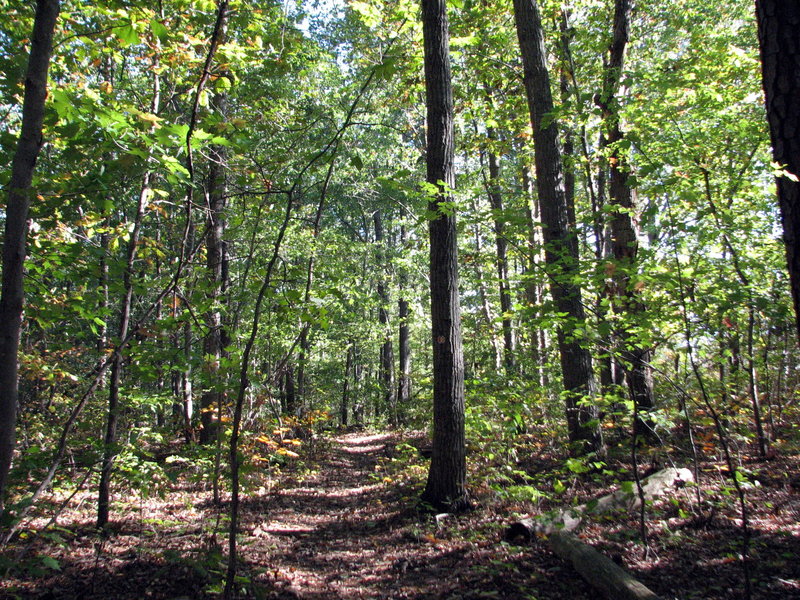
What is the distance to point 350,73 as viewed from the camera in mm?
15242

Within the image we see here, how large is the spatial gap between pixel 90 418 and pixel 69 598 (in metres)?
6.75

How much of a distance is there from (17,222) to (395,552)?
467cm

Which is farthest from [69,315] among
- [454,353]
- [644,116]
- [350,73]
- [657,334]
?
[350,73]

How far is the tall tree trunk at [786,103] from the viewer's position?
2.29m

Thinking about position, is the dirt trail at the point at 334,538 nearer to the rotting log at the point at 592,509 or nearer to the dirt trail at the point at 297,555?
the dirt trail at the point at 297,555

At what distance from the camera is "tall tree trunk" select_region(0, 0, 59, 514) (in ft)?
7.31

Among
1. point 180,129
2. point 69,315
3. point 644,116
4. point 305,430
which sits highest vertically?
A: point 644,116

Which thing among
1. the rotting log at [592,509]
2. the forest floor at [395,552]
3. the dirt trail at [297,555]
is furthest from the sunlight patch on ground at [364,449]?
the rotting log at [592,509]

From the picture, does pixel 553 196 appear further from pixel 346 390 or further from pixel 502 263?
pixel 346 390

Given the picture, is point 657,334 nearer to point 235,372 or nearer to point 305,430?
point 235,372

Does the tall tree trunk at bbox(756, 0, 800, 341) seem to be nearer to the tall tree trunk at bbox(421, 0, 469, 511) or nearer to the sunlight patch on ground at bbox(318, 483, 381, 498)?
the tall tree trunk at bbox(421, 0, 469, 511)

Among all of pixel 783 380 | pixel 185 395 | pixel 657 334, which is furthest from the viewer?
pixel 185 395

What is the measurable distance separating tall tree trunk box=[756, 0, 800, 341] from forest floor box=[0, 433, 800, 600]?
287cm

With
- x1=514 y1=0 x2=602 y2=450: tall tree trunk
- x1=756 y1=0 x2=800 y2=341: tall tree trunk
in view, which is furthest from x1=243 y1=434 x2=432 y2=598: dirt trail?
x1=756 y1=0 x2=800 y2=341: tall tree trunk
